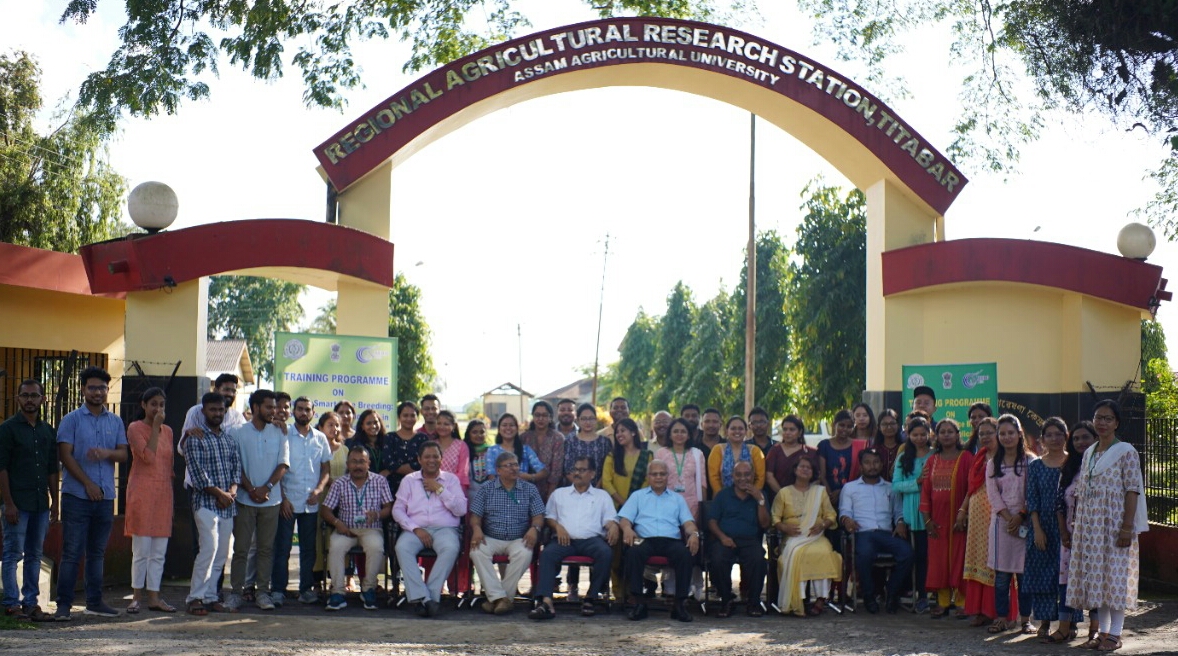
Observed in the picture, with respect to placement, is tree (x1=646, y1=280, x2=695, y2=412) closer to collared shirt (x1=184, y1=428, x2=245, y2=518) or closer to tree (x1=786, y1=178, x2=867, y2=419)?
tree (x1=786, y1=178, x2=867, y2=419)

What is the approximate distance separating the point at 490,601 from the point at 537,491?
938mm

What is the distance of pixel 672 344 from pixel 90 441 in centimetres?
3141

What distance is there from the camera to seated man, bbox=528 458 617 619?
887 cm

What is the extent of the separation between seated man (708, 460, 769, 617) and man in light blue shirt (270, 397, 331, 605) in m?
3.15

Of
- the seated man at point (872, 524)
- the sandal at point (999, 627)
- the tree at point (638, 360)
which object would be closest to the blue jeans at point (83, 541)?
the seated man at point (872, 524)

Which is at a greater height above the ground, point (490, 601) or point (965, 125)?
point (965, 125)

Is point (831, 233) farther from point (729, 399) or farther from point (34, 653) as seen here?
point (34, 653)

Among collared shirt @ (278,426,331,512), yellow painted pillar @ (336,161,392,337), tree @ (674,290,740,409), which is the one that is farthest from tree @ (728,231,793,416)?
collared shirt @ (278,426,331,512)

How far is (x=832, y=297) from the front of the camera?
67.4 ft

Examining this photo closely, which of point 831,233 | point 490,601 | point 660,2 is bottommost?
point 490,601

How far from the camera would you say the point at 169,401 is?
10.2 meters

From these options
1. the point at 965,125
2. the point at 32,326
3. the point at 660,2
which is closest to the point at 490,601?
the point at 32,326

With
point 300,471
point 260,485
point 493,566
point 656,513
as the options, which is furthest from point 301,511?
point 656,513

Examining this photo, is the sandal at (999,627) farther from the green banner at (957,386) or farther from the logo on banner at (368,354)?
the logo on banner at (368,354)
